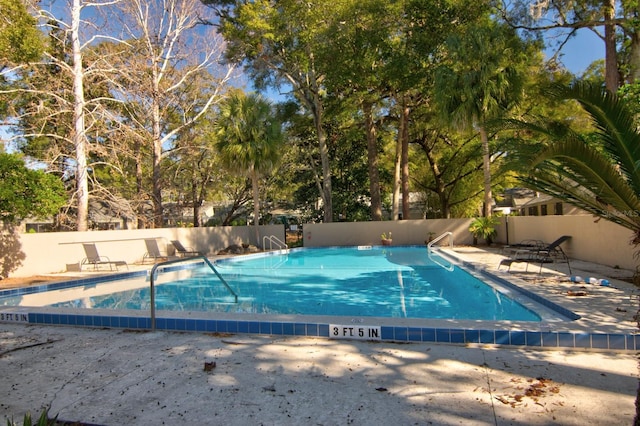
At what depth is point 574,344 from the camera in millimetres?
4059

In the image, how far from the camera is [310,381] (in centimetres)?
338

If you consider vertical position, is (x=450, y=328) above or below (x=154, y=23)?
below

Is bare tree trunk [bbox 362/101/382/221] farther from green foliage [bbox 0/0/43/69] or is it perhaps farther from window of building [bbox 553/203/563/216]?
green foliage [bbox 0/0/43/69]

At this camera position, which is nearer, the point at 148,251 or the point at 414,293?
the point at 414,293

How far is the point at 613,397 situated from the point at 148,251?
1403cm

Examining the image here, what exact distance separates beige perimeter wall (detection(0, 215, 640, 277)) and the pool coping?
498cm

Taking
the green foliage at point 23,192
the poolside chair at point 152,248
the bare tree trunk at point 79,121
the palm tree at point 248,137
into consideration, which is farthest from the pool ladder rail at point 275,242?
the green foliage at point 23,192

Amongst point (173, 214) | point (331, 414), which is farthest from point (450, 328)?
point (173, 214)

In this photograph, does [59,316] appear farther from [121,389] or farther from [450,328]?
[450,328]

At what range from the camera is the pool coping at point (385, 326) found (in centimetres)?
408

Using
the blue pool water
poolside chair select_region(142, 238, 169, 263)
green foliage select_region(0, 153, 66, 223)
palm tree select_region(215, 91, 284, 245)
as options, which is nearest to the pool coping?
the blue pool water

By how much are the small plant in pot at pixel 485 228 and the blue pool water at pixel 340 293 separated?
3.34 metres

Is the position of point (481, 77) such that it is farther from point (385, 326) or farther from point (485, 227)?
point (385, 326)

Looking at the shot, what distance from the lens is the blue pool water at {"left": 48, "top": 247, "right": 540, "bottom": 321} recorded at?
22.7ft
